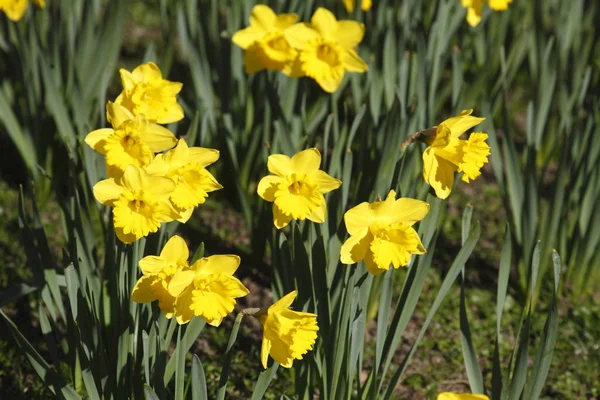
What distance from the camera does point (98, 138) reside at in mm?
1906

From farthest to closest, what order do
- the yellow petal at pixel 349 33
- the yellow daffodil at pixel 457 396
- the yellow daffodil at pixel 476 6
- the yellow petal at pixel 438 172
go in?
the yellow daffodil at pixel 476 6 → the yellow petal at pixel 349 33 → the yellow petal at pixel 438 172 → the yellow daffodil at pixel 457 396

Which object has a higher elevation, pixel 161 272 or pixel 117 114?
pixel 117 114

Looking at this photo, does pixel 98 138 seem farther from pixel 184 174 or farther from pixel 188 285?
pixel 188 285

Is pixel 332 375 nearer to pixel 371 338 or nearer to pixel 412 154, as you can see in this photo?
pixel 371 338

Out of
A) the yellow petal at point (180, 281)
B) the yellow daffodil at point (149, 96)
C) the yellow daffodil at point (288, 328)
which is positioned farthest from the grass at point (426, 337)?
the yellow daffodil at point (149, 96)

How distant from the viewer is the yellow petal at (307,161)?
5.98 feet

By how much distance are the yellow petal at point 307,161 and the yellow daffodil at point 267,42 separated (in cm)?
73

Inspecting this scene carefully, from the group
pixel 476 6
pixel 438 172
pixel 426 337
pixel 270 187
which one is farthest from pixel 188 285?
pixel 476 6

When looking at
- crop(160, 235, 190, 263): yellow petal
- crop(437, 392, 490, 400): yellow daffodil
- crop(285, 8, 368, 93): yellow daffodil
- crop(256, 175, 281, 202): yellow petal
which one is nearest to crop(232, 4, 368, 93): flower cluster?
crop(285, 8, 368, 93): yellow daffodil

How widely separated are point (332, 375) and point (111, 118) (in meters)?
0.83

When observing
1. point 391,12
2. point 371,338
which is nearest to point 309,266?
point 371,338

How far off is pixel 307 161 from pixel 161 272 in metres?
0.43

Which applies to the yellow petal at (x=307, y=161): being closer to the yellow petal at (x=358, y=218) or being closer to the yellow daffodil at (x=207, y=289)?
the yellow petal at (x=358, y=218)

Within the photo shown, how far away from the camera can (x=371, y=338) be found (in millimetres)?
2627
